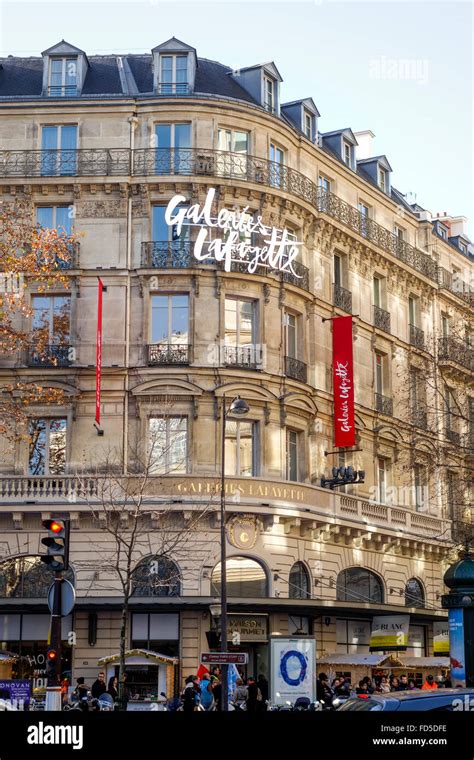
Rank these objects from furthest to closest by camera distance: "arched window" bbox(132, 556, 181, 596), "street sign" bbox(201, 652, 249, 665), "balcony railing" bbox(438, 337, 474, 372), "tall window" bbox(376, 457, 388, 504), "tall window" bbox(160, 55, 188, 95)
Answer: "balcony railing" bbox(438, 337, 474, 372), "tall window" bbox(376, 457, 388, 504), "tall window" bbox(160, 55, 188, 95), "arched window" bbox(132, 556, 181, 596), "street sign" bbox(201, 652, 249, 665)

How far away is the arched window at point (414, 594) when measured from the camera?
4287cm

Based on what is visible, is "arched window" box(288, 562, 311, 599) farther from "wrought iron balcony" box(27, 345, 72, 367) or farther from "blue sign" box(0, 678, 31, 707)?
"blue sign" box(0, 678, 31, 707)

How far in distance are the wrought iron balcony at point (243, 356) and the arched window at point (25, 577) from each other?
26.4 feet

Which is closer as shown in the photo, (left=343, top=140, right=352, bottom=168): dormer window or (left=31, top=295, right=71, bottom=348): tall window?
(left=31, top=295, right=71, bottom=348): tall window

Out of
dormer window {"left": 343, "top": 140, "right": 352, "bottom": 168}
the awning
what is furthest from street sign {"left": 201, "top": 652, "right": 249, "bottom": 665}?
dormer window {"left": 343, "top": 140, "right": 352, "bottom": 168}

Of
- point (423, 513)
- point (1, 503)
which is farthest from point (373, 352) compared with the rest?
point (1, 503)

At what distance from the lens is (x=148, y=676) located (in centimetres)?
3278

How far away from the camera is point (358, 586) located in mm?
39719

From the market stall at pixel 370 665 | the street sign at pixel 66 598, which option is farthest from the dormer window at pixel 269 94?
the street sign at pixel 66 598

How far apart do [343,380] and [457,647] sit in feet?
63.3

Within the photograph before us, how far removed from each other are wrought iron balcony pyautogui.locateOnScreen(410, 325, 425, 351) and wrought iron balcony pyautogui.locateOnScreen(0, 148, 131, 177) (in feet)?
50.3

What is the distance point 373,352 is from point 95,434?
12812 millimetres

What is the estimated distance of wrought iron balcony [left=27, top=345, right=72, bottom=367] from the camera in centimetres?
3531

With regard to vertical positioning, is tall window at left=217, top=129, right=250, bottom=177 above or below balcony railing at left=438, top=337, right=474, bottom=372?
above
